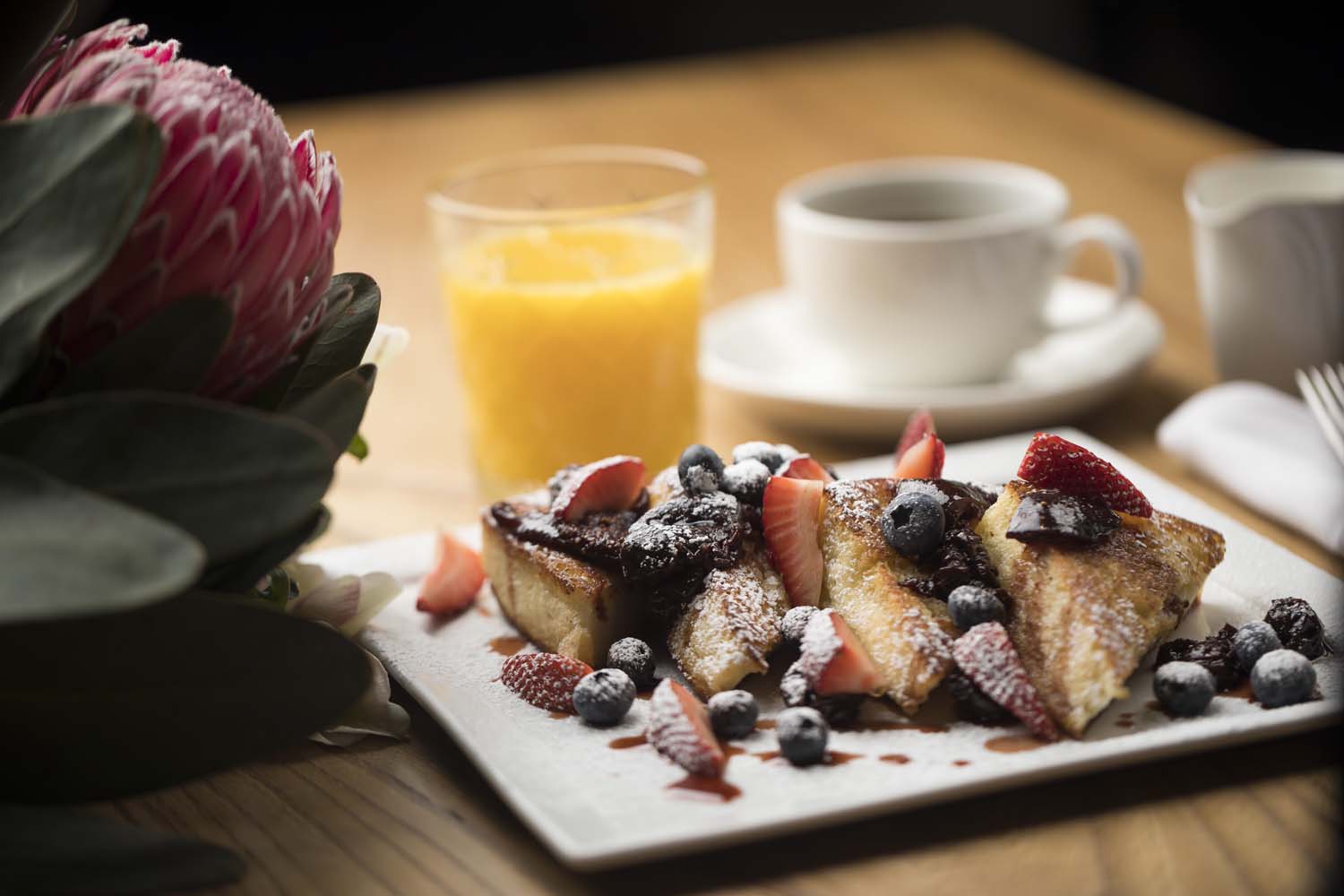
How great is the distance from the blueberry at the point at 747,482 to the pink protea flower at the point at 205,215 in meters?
0.40

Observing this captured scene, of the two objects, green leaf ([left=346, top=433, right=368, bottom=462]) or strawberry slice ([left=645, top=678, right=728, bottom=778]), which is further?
green leaf ([left=346, top=433, right=368, bottom=462])

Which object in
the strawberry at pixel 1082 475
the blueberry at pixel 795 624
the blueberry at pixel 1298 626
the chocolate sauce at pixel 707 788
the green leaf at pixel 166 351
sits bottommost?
the chocolate sauce at pixel 707 788

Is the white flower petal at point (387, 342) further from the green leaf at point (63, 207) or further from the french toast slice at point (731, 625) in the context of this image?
the green leaf at point (63, 207)

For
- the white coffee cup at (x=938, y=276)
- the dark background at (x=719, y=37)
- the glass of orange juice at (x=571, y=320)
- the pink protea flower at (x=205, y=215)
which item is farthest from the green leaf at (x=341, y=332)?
the dark background at (x=719, y=37)

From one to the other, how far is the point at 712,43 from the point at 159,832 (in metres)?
4.74

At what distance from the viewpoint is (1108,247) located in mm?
1854

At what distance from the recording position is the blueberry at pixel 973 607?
1.04m

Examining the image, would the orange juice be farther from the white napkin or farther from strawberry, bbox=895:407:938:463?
the white napkin

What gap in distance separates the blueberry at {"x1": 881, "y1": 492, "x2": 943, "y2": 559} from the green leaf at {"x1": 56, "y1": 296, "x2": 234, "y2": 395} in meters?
0.52

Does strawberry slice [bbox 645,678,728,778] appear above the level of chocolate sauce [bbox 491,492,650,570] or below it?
below

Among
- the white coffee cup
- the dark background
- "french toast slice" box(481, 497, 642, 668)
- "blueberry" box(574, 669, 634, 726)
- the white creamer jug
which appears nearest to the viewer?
"blueberry" box(574, 669, 634, 726)

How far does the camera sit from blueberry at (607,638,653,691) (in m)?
1.09

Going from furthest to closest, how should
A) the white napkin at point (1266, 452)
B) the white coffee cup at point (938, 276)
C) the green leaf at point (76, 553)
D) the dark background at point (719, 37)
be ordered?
1. the dark background at point (719, 37)
2. the white coffee cup at point (938, 276)
3. the white napkin at point (1266, 452)
4. the green leaf at point (76, 553)

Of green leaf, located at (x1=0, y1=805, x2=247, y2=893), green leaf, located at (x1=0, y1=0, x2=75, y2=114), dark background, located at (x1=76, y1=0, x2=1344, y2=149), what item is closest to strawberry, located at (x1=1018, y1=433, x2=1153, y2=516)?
green leaf, located at (x1=0, y1=805, x2=247, y2=893)
